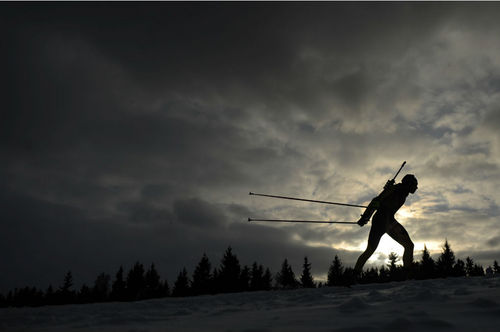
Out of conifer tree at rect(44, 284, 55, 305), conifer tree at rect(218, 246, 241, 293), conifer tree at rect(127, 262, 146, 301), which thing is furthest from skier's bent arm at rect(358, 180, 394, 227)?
conifer tree at rect(44, 284, 55, 305)

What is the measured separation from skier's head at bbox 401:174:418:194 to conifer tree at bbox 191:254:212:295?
37.1m

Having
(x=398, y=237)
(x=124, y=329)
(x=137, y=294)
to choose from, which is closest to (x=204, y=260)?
(x=137, y=294)

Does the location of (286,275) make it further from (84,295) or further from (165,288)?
(84,295)

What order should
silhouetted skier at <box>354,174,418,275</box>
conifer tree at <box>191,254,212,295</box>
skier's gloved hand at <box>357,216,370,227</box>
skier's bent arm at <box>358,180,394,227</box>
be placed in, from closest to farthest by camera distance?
silhouetted skier at <box>354,174,418,275</box>, skier's bent arm at <box>358,180,394,227</box>, skier's gloved hand at <box>357,216,370,227</box>, conifer tree at <box>191,254,212,295</box>

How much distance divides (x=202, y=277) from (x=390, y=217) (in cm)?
3909

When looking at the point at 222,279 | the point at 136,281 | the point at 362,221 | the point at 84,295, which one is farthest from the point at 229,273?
the point at 84,295

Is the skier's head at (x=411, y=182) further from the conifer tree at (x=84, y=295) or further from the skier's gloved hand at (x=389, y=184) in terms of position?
the conifer tree at (x=84, y=295)

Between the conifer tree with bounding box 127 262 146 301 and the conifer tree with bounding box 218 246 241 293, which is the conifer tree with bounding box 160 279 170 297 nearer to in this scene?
the conifer tree with bounding box 127 262 146 301

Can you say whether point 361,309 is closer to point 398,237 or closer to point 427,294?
point 427,294

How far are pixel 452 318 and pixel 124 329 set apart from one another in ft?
11.7

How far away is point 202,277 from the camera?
44.1 meters

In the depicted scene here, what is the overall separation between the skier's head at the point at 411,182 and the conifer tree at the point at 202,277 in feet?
122

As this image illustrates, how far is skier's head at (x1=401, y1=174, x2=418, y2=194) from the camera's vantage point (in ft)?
29.8

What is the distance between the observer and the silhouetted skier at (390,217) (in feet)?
28.7
